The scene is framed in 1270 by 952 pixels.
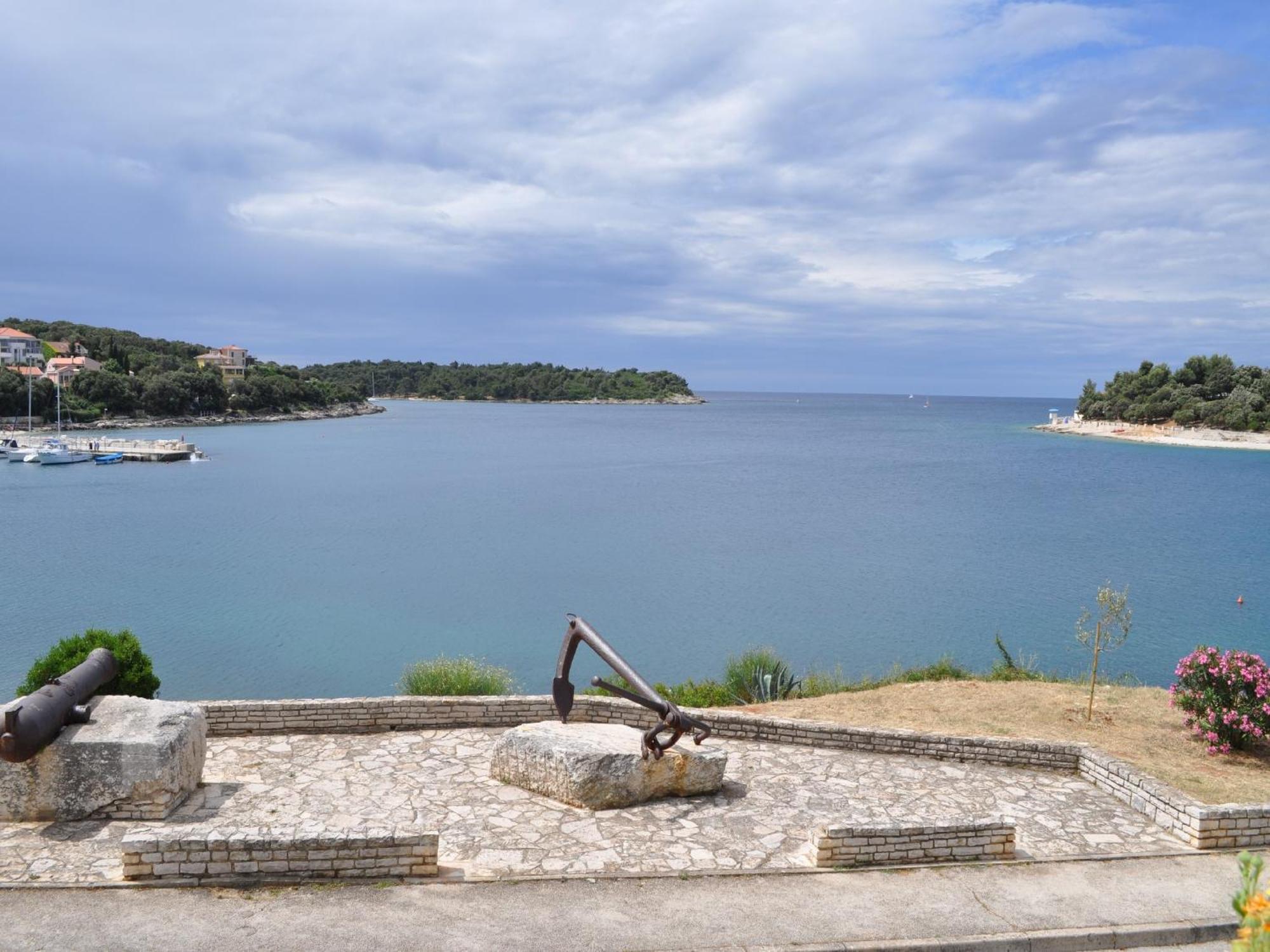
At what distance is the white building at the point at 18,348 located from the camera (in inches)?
4729

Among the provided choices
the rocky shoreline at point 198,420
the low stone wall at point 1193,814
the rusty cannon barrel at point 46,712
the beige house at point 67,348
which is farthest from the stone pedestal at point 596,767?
the beige house at point 67,348

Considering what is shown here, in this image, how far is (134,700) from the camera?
27.7 ft

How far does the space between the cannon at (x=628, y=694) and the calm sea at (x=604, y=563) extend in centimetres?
1186

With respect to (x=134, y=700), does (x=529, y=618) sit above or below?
below

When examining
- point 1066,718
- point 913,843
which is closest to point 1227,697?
point 1066,718

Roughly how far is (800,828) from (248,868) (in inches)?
181

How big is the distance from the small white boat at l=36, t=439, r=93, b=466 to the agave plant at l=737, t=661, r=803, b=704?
239 feet

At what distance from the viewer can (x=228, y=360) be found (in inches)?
5738

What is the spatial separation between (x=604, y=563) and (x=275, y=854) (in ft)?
96.4

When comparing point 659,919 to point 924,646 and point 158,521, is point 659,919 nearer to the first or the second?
point 924,646

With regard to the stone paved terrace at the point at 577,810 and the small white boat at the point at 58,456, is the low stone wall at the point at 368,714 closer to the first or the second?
the stone paved terrace at the point at 577,810

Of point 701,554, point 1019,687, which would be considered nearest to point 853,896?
point 1019,687

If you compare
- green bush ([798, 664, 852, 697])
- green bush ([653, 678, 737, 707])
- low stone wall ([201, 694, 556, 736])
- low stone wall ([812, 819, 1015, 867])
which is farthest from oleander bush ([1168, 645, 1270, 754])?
low stone wall ([201, 694, 556, 736])

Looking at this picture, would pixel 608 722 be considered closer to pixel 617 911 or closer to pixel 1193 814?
pixel 617 911
